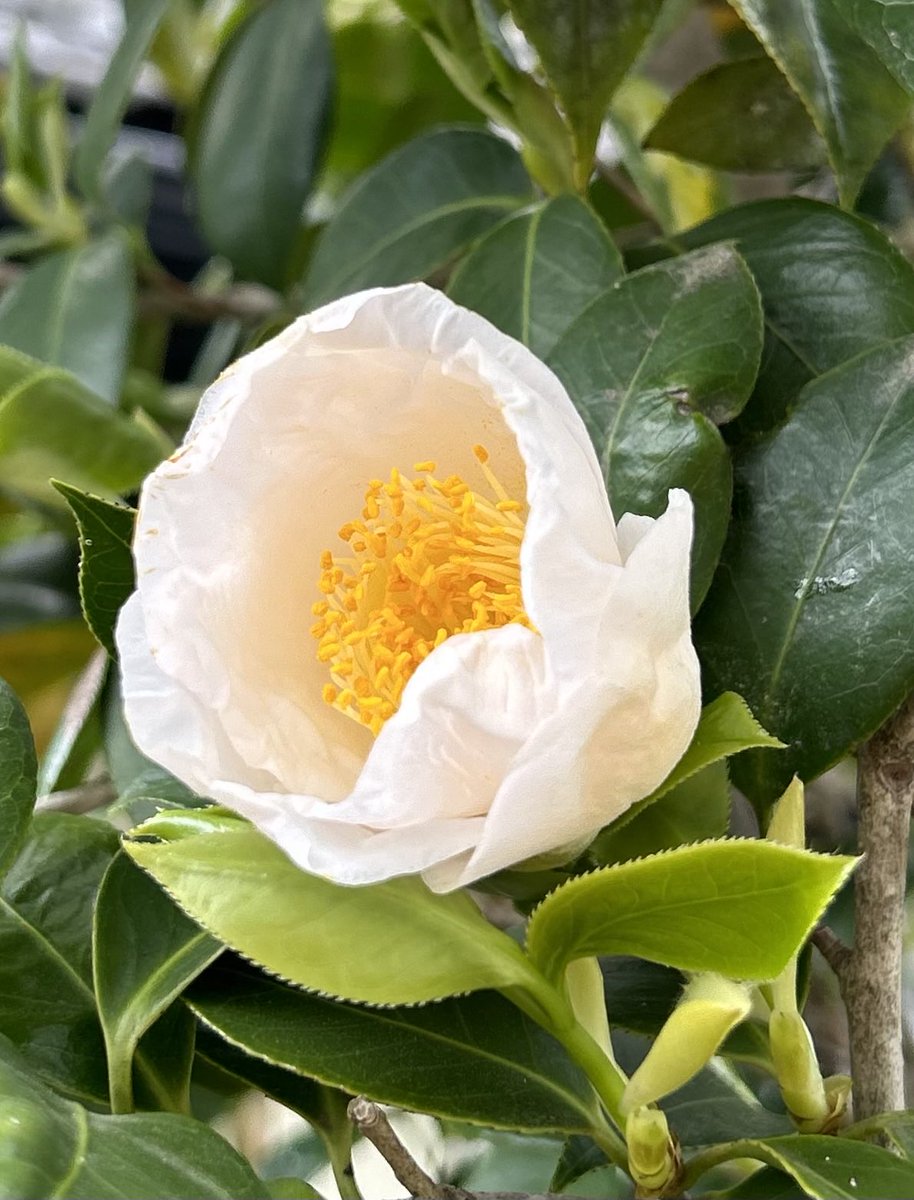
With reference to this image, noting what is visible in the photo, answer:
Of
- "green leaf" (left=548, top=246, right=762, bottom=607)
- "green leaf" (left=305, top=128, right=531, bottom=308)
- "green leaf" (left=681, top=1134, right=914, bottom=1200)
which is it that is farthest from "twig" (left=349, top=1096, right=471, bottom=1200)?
"green leaf" (left=305, top=128, right=531, bottom=308)

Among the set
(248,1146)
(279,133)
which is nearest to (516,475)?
(279,133)

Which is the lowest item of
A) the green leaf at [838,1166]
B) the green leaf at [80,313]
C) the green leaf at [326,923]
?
the green leaf at [838,1166]

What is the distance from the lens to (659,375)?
1.75ft

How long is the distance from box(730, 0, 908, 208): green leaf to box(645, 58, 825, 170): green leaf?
219mm

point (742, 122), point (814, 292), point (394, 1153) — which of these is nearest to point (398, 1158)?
point (394, 1153)

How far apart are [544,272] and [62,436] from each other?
0.97 ft

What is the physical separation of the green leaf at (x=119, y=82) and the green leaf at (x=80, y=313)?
7cm

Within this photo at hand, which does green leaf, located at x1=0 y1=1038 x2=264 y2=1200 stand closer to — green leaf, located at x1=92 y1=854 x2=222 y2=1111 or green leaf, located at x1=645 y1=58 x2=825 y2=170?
green leaf, located at x1=92 y1=854 x2=222 y2=1111

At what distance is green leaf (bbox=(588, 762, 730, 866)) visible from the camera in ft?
1.58

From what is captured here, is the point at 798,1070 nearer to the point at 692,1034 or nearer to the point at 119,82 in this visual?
the point at 692,1034

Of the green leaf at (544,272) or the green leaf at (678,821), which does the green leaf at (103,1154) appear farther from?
the green leaf at (544,272)

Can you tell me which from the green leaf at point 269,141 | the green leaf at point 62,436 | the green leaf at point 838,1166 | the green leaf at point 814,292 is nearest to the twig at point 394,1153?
the green leaf at point 838,1166

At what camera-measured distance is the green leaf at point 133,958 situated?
1.62 feet

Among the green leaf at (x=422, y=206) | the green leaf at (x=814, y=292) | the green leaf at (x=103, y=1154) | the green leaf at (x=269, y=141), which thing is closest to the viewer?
the green leaf at (x=103, y=1154)
